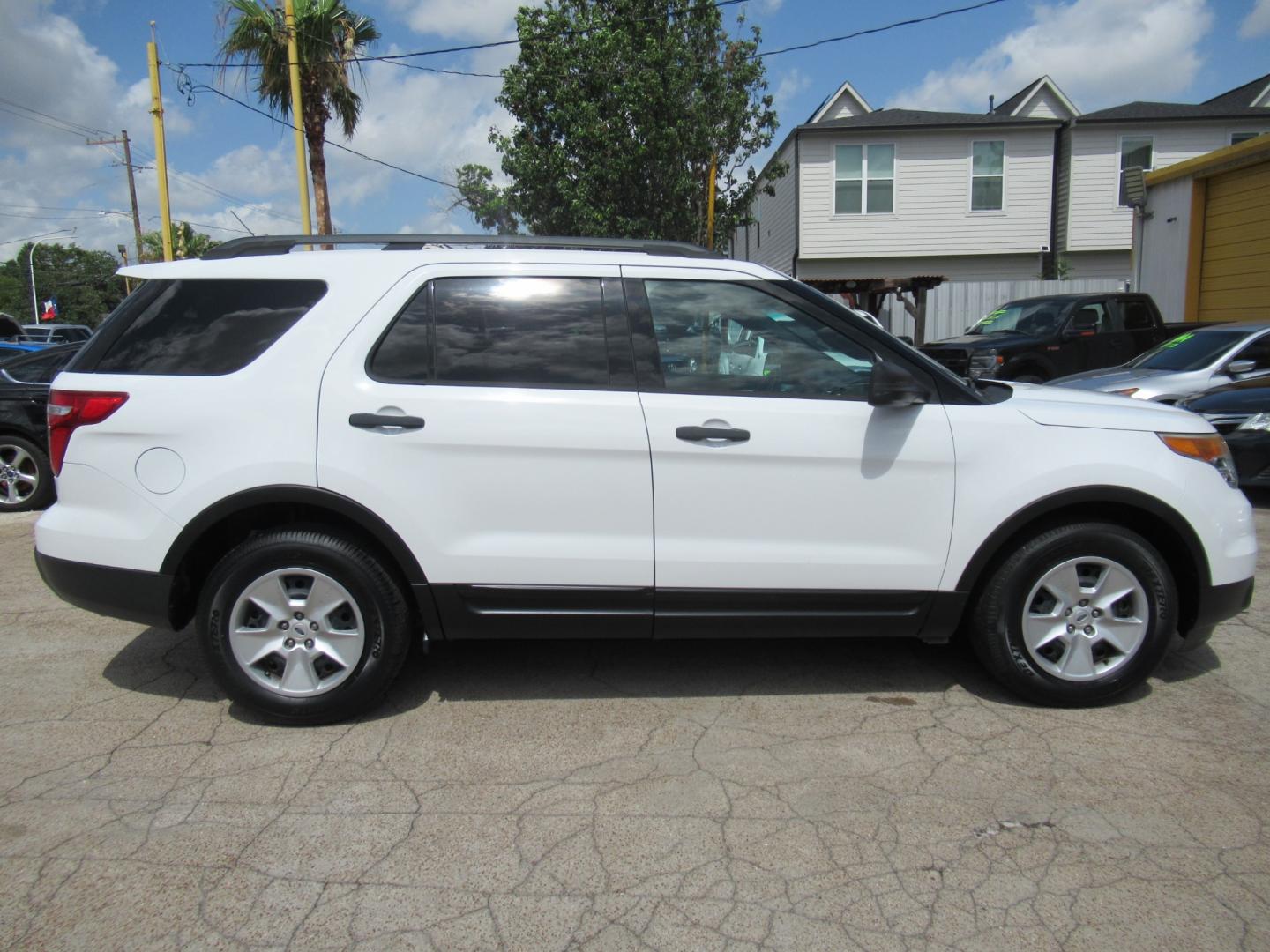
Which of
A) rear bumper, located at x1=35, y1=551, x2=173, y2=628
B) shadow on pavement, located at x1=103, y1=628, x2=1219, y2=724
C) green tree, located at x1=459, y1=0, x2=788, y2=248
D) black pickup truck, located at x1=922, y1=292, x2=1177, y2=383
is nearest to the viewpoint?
rear bumper, located at x1=35, y1=551, x2=173, y2=628

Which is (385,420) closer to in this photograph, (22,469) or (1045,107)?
(22,469)

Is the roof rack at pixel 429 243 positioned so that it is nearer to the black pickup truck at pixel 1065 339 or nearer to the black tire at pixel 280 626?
the black tire at pixel 280 626

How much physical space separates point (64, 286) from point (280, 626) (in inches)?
4124

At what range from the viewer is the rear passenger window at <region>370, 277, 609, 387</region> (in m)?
3.64

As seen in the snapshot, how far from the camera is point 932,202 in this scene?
23734 millimetres

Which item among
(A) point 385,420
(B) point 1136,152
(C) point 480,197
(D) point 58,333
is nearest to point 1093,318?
(A) point 385,420

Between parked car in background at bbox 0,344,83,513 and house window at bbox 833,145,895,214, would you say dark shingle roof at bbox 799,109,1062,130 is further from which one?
parked car in background at bbox 0,344,83,513

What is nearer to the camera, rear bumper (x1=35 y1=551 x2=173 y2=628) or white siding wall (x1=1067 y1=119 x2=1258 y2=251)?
rear bumper (x1=35 y1=551 x2=173 y2=628)

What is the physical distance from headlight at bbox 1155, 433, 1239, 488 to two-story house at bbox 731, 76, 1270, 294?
2038 cm

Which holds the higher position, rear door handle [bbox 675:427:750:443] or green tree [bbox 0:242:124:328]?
green tree [bbox 0:242:124:328]

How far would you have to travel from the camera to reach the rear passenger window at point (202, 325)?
3656 mm

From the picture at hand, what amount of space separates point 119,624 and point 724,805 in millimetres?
3618

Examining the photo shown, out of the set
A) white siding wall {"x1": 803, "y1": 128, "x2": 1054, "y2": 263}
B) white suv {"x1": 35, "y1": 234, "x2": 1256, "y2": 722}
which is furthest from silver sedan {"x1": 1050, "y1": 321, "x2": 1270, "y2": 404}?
white siding wall {"x1": 803, "y1": 128, "x2": 1054, "y2": 263}

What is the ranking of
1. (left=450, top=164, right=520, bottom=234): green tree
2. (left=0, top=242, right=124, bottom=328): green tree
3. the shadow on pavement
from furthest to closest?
(left=0, top=242, right=124, bottom=328): green tree < (left=450, top=164, right=520, bottom=234): green tree < the shadow on pavement
